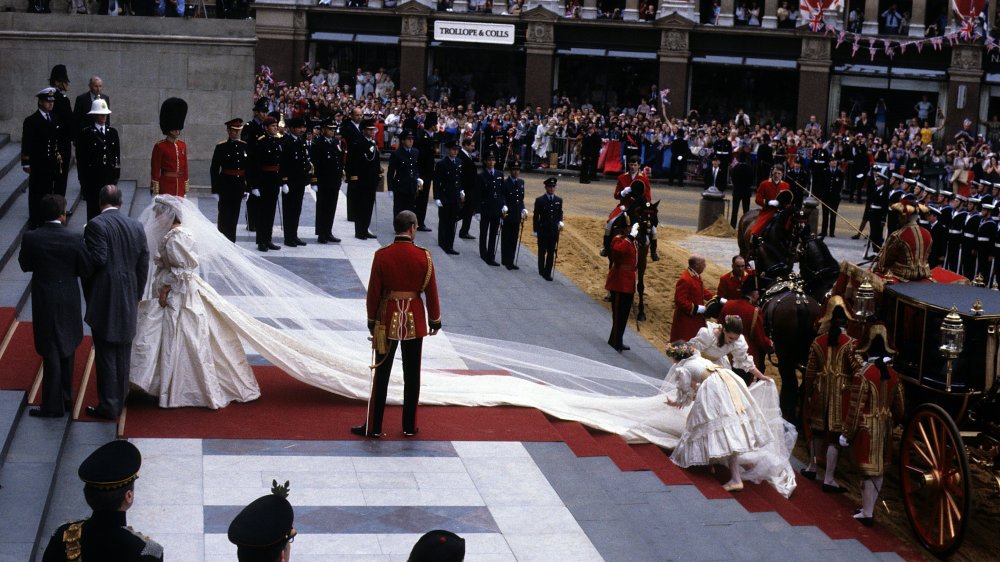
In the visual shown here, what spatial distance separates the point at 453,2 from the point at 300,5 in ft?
17.2

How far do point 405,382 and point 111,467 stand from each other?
18.3 ft

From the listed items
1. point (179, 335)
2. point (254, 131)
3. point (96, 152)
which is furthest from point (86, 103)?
point (179, 335)

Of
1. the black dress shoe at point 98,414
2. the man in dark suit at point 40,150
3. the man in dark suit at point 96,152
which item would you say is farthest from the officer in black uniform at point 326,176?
the black dress shoe at point 98,414

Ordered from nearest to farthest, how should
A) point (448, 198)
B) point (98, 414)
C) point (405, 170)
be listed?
point (98, 414) → point (448, 198) → point (405, 170)

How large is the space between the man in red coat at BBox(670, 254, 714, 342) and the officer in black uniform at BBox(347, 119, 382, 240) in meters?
7.48

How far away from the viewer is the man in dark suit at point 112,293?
1027 centimetres

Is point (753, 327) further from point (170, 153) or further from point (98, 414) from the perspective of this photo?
point (170, 153)

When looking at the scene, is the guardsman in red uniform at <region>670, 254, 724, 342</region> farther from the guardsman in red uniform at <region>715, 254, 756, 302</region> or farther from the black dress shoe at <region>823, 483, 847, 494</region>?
the black dress shoe at <region>823, 483, 847, 494</region>

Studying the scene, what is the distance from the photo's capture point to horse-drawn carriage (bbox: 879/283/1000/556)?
1016cm

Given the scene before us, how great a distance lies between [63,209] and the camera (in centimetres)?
1017

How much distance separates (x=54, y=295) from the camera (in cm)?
999

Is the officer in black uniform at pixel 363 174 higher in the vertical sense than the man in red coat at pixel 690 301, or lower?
higher

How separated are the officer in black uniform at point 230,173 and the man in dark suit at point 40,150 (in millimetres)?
3021

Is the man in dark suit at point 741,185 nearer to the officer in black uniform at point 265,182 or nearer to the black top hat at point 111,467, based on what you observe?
the officer in black uniform at point 265,182
